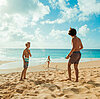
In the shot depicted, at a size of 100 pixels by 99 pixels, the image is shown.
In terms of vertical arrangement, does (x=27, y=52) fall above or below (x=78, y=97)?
above

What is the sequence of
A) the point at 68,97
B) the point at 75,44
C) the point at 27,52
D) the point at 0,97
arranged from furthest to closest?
the point at 27,52, the point at 75,44, the point at 0,97, the point at 68,97

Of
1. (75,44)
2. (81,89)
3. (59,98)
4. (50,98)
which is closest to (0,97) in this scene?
(50,98)

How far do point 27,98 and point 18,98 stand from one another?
0.23 m

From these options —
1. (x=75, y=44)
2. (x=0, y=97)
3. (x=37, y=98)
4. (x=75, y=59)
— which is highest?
(x=75, y=44)

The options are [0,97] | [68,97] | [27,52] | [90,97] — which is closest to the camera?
[90,97]

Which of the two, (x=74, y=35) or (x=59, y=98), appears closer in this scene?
(x=59, y=98)

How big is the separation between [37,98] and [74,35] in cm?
235

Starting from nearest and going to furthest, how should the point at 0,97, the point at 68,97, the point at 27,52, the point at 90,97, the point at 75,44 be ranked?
the point at 90,97 < the point at 68,97 < the point at 0,97 < the point at 75,44 < the point at 27,52

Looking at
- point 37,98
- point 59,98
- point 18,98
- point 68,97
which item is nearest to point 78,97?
point 68,97

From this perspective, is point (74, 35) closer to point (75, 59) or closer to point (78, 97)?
point (75, 59)

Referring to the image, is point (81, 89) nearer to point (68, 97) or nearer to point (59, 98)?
point (68, 97)

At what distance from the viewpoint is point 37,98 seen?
203 centimetres

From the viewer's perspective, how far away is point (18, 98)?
2.11 metres

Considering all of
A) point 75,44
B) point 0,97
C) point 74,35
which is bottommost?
point 0,97
